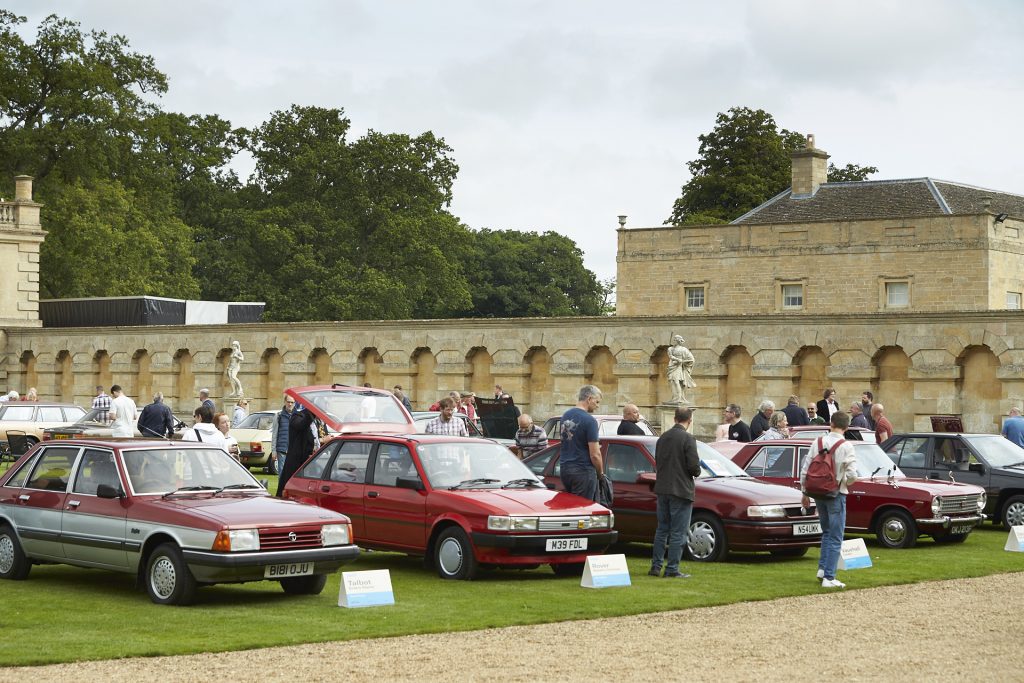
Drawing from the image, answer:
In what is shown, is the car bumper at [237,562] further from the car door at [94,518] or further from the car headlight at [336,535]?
the car door at [94,518]

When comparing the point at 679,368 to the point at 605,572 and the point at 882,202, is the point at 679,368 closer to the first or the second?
the point at 605,572

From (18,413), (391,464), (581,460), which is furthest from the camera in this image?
(18,413)

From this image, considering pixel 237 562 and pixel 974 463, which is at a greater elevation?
pixel 974 463

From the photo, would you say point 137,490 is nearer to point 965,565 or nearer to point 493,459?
point 493,459

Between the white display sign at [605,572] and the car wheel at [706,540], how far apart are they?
2.26 m

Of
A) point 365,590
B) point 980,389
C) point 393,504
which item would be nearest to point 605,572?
point 393,504

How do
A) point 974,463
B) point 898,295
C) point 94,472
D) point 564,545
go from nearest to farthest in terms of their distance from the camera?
1. point 94,472
2. point 564,545
3. point 974,463
4. point 898,295

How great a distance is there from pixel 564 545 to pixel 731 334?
1998cm

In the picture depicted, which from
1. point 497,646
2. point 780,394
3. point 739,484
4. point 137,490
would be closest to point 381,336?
point 780,394

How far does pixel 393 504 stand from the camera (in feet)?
50.6

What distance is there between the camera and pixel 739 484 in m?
17.0

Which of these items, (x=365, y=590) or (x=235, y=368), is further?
(x=235, y=368)

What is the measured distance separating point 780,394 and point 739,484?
1671cm

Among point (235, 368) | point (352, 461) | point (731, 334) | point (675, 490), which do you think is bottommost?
point (675, 490)
